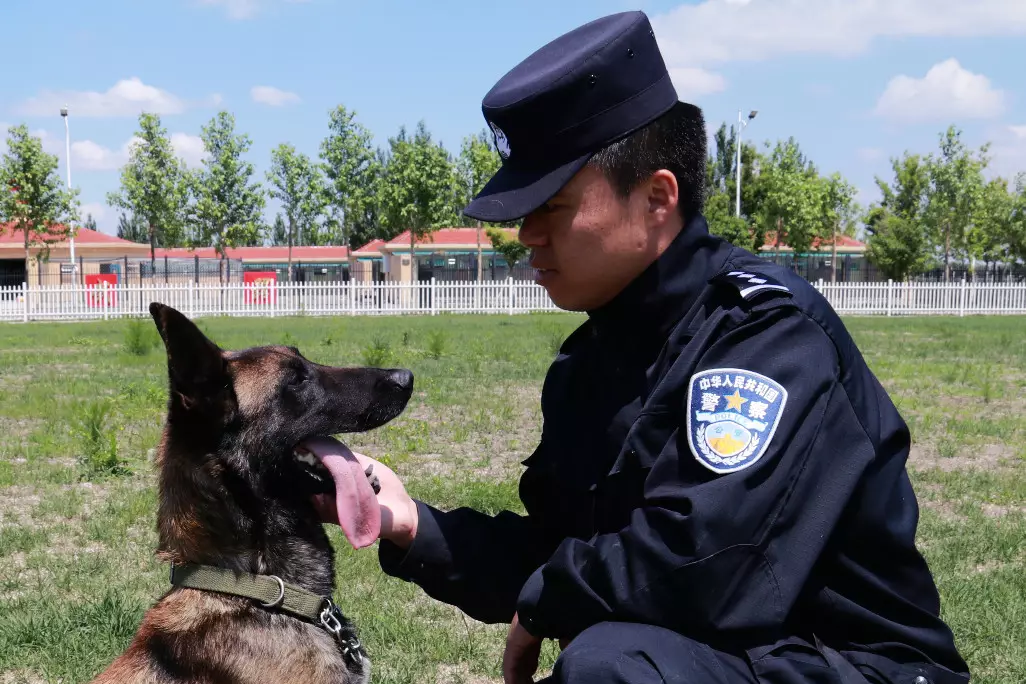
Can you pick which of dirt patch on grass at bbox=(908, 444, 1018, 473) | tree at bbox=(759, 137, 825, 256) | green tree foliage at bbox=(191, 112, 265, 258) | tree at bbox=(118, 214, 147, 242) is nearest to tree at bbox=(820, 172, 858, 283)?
tree at bbox=(759, 137, 825, 256)

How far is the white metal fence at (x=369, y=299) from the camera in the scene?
28.2 m

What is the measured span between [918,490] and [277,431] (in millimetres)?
4877

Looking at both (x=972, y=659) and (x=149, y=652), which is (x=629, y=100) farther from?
(x=972, y=659)

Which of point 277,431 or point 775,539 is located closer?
point 775,539

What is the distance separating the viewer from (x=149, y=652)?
2.39 m

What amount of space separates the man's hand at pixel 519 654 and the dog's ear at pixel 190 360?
107 centimetres

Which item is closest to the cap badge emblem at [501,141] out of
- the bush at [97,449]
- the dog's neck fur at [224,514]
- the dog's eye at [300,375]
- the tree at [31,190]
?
the dog's eye at [300,375]

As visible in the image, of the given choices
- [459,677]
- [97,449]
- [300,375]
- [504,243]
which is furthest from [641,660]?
[504,243]

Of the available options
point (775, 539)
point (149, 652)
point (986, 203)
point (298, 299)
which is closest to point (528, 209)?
point (775, 539)

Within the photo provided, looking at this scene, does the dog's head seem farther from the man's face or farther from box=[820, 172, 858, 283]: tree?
box=[820, 172, 858, 283]: tree

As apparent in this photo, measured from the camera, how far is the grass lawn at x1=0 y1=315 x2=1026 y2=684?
145 inches

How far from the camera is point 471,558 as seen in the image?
2488mm

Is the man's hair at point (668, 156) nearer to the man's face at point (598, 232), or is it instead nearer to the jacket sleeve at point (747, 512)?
the man's face at point (598, 232)

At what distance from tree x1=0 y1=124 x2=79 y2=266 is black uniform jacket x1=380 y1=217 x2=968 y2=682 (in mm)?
38527
